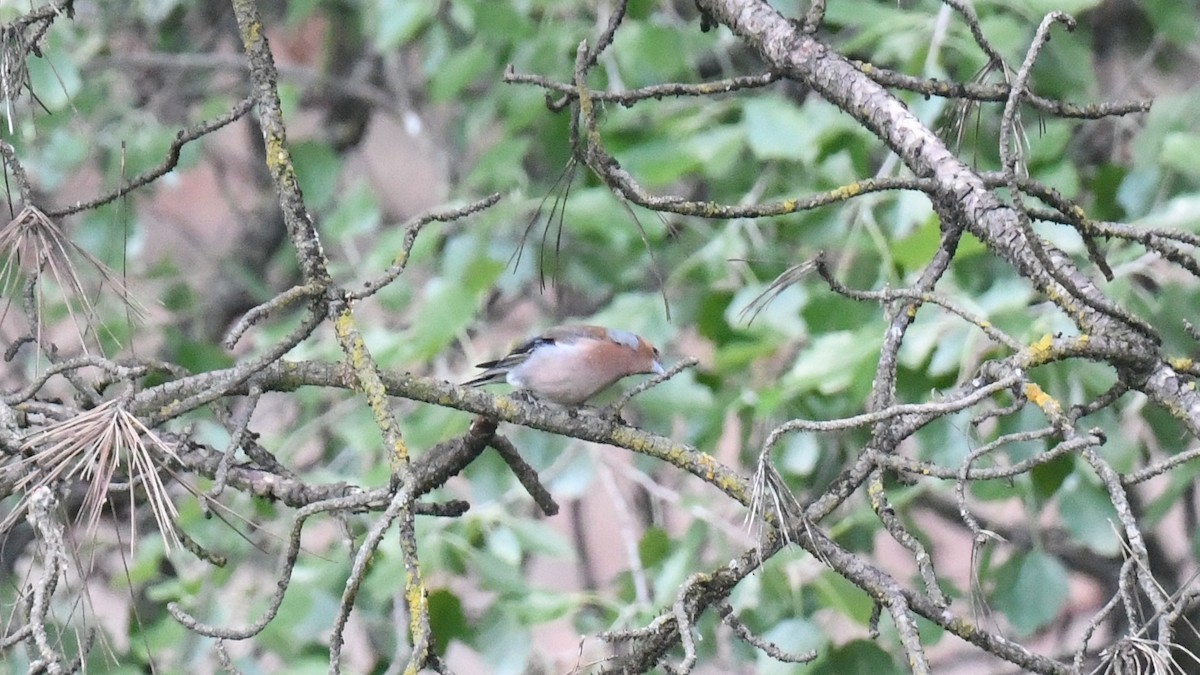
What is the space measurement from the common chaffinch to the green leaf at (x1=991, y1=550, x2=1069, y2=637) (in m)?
0.95

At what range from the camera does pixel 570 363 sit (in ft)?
9.70

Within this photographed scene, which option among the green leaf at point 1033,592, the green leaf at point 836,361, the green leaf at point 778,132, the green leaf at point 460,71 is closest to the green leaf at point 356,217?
the green leaf at point 460,71

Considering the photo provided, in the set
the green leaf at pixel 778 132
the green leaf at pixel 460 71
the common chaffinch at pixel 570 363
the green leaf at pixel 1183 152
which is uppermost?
the green leaf at pixel 460 71

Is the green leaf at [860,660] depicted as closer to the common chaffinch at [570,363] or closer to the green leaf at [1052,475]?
the green leaf at [1052,475]

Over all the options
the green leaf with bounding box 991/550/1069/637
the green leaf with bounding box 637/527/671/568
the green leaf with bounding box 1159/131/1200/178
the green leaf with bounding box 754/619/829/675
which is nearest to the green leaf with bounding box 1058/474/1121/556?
the green leaf with bounding box 991/550/1069/637

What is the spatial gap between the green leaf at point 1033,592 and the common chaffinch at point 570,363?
95cm

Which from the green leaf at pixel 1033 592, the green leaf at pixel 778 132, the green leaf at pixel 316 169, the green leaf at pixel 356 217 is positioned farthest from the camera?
the green leaf at pixel 316 169

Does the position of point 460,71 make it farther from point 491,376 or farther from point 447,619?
point 447,619

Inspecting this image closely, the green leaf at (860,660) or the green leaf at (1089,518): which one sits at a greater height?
the green leaf at (1089,518)

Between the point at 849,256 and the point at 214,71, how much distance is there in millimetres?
3134

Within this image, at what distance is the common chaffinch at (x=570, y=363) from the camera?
2936 millimetres

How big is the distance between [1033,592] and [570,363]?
112 cm

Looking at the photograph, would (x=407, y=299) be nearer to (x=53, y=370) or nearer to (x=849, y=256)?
(x=849, y=256)

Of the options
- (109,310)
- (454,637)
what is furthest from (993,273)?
(109,310)
